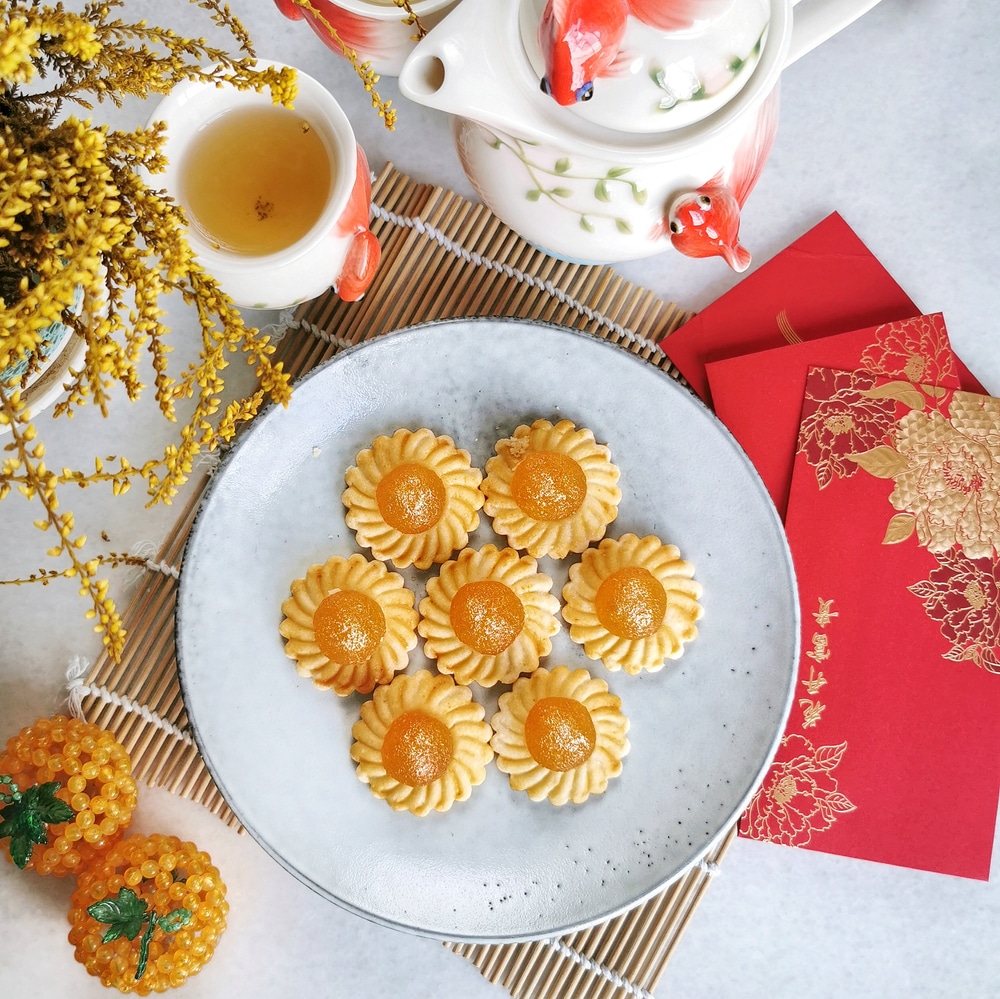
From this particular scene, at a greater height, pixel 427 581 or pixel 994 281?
pixel 427 581

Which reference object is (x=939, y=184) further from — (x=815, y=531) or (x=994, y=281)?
(x=815, y=531)

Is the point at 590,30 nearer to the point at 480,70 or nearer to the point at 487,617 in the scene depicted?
the point at 480,70

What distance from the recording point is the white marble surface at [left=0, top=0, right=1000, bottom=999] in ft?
3.26

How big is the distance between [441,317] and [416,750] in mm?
454

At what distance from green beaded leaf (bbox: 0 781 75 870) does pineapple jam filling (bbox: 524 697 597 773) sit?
0.46 m

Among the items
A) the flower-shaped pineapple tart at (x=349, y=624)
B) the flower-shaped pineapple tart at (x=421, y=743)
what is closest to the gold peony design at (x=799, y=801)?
the flower-shaped pineapple tart at (x=421, y=743)

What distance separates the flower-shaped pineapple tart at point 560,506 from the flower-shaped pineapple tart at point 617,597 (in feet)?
0.10

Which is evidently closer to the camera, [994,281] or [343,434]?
[343,434]

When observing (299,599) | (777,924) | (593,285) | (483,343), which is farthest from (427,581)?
(777,924)

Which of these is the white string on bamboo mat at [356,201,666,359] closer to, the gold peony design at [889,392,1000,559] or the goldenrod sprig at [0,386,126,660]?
the gold peony design at [889,392,1000,559]

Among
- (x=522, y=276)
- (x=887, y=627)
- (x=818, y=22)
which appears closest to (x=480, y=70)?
(x=818, y=22)

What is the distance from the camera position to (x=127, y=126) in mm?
977

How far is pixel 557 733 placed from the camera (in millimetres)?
857

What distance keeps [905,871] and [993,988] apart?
175 mm
